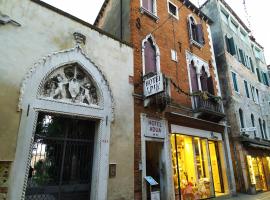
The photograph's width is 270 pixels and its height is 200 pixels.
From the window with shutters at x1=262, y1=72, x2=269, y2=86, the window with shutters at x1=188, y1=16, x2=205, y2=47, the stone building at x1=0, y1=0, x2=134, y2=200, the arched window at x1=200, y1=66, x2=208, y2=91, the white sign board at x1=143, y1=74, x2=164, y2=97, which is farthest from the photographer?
the window with shutters at x1=262, y1=72, x2=269, y2=86

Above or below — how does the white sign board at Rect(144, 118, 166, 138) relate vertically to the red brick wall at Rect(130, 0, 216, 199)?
below

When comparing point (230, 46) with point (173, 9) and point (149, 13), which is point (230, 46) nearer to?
point (173, 9)

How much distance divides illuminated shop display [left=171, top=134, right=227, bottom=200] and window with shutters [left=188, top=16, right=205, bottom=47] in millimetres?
6191

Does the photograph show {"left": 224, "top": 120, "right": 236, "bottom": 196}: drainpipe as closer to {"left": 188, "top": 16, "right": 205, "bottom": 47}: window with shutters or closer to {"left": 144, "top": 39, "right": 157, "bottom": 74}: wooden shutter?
{"left": 188, "top": 16, "right": 205, "bottom": 47}: window with shutters

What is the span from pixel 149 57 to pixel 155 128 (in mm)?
A: 3414

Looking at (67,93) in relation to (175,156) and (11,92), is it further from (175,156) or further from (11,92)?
(175,156)

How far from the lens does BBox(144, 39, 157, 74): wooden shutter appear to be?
9.80m

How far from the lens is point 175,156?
9430 mm

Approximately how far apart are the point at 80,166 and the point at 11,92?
2997 millimetres

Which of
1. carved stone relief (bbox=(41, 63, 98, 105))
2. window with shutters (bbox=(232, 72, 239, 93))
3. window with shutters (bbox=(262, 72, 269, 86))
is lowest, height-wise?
carved stone relief (bbox=(41, 63, 98, 105))

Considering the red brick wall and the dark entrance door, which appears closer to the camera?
the dark entrance door

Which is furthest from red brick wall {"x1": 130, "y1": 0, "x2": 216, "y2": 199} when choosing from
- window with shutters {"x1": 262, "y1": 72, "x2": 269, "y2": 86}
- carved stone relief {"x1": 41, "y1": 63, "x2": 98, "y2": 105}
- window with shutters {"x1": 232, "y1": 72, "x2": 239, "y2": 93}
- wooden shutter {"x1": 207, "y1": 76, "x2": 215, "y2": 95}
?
window with shutters {"x1": 262, "y1": 72, "x2": 269, "y2": 86}

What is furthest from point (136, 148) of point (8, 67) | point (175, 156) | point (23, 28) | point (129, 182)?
point (23, 28)

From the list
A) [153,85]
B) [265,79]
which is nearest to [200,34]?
[153,85]
